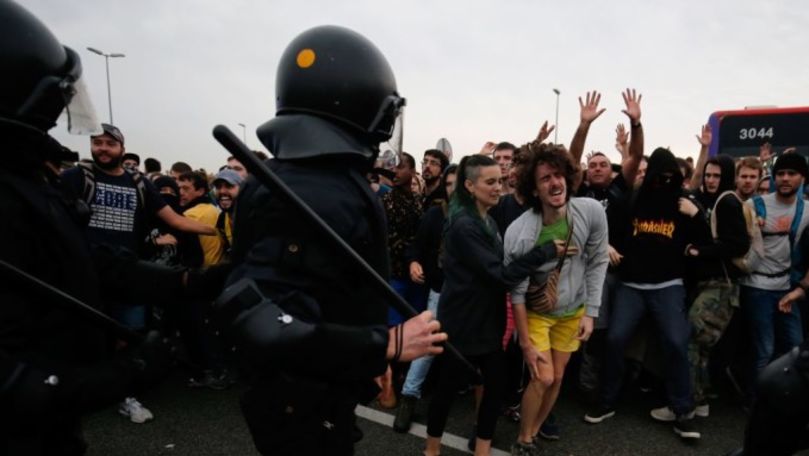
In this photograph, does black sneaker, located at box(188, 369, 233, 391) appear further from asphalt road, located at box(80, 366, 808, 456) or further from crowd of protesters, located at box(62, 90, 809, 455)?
asphalt road, located at box(80, 366, 808, 456)

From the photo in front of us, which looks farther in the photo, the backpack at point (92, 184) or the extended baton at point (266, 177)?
the backpack at point (92, 184)

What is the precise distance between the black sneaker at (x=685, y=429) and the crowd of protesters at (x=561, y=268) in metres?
0.01

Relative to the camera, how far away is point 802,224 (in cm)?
411

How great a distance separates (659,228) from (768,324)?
1.28m

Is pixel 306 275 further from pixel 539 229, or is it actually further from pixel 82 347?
pixel 539 229

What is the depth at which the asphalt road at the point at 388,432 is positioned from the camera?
3.36m

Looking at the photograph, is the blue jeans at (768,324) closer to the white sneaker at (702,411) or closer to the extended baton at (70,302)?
the white sneaker at (702,411)

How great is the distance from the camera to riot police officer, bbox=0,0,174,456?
1.31m

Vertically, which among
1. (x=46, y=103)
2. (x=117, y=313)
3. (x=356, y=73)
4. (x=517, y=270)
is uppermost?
Result: (x=356, y=73)

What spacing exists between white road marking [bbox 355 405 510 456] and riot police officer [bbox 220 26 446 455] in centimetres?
196

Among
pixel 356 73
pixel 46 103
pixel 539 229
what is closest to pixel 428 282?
pixel 539 229

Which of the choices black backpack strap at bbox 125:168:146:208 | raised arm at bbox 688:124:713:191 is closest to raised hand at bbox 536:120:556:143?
raised arm at bbox 688:124:713:191

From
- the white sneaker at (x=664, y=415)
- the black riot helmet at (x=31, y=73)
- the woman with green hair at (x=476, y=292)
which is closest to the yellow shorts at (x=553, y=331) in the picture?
the woman with green hair at (x=476, y=292)

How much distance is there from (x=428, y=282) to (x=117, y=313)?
91.5 inches
